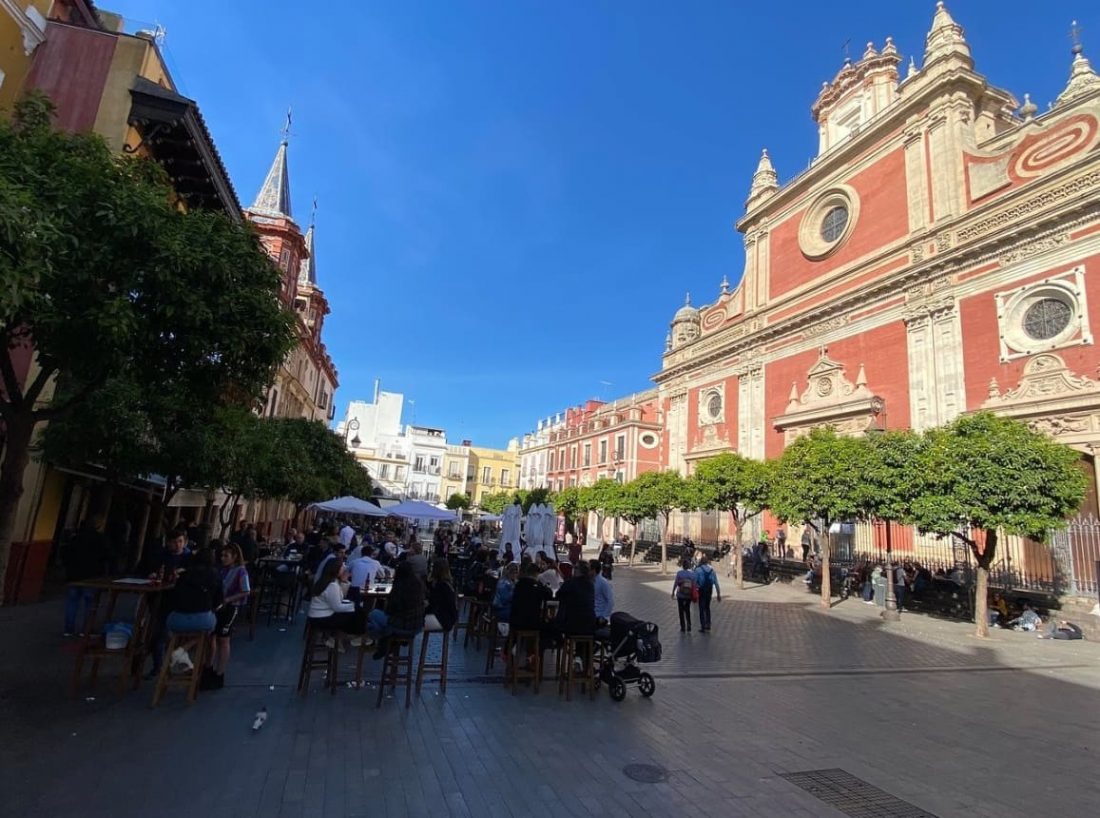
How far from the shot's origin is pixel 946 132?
23766mm

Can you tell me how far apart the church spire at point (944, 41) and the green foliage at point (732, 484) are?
1839 cm

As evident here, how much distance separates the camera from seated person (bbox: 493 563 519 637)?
878 centimetres

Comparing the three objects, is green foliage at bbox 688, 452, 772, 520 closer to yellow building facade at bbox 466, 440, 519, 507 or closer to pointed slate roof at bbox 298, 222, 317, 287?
pointed slate roof at bbox 298, 222, 317, 287

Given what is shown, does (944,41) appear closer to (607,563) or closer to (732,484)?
(732,484)

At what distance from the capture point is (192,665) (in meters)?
6.05

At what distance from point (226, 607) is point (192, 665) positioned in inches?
30.2

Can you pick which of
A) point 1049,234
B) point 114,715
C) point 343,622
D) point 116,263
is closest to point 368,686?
point 343,622

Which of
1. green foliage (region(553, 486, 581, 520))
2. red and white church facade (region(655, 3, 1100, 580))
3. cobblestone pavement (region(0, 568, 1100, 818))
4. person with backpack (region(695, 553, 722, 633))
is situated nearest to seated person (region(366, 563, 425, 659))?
cobblestone pavement (region(0, 568, 1100, 818))

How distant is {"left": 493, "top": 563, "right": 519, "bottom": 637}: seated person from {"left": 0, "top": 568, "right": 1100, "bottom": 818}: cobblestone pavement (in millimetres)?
716

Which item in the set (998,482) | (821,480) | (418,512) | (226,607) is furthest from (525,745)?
(821,480)

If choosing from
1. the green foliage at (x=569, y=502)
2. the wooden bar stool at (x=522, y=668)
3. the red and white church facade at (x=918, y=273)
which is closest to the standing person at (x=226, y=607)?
the wooden bar stool at (x=522, y=668)

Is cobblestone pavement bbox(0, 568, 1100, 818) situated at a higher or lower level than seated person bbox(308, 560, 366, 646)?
lower

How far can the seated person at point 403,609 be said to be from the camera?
6664mm

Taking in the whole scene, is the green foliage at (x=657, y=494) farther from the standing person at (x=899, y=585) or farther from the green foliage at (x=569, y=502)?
the standing person at (x=899, y=585)
